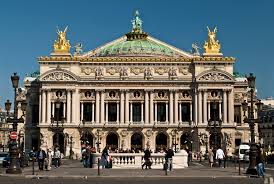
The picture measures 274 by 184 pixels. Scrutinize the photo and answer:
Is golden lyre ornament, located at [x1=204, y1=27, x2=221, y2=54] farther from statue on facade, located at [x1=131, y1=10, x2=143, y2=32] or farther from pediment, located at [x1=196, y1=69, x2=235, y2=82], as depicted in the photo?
statue on facade, located at [x1=131, y1=10, x2=143, y2=32]

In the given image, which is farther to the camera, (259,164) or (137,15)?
(137,15)

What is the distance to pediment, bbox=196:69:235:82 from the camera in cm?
11238

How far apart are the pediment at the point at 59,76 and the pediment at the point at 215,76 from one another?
25272 millimetres

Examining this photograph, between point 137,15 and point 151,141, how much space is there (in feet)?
141

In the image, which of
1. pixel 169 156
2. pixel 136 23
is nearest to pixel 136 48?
pixel 136 23

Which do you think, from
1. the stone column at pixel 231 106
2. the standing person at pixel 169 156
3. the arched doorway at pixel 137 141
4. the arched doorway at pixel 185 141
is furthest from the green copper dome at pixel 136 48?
the standing person at pixel 169 156

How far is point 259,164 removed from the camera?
133 feet

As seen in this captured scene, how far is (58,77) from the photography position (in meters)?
113

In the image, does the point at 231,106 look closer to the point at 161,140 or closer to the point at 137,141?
the point at 161,140

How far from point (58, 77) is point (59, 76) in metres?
0.29

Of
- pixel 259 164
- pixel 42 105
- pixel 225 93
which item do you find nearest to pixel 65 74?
pixel 42 105

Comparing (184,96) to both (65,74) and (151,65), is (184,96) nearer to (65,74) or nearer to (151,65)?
(151,65)

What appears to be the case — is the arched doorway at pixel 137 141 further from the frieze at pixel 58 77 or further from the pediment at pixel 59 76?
the frieze at pixel 58 77

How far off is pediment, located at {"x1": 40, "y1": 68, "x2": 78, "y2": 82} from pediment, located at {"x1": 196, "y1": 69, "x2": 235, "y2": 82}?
2527cm
